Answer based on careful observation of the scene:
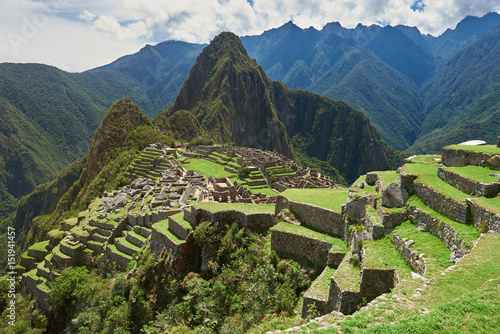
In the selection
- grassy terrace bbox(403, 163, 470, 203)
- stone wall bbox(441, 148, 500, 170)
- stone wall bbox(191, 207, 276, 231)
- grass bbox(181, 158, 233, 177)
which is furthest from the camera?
grass bbox(181, 158, 233, 177)

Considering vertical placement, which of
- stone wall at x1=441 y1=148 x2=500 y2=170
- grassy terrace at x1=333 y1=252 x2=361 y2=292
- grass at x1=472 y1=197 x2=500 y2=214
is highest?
stone wall at x1=441 y1=148 x2=500 y2=170

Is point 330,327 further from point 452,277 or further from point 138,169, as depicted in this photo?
point 138,169

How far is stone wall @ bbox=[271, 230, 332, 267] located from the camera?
10.2m

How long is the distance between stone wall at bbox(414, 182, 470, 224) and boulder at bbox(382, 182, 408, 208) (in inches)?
16.7

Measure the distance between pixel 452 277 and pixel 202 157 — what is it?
6688cm

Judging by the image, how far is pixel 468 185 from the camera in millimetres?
7254

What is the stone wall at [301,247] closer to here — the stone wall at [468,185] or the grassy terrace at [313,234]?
the grassy terrace at [313,234]

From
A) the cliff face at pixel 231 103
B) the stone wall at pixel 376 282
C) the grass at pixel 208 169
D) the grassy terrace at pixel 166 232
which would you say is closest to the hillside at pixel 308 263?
the stone wall at pixel 376 282

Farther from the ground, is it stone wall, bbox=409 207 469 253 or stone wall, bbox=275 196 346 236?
stone wall, bbox=409 207 469 253

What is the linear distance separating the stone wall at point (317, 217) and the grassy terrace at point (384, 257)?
8.95ft

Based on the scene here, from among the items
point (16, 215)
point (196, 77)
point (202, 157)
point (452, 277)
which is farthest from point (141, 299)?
point (196, 77)

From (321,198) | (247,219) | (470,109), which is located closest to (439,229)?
(321,198)

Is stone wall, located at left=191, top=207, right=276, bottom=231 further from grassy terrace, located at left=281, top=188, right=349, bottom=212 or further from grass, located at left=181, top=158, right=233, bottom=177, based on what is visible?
grass, located at left=181, top=158, right=233, bottom=177

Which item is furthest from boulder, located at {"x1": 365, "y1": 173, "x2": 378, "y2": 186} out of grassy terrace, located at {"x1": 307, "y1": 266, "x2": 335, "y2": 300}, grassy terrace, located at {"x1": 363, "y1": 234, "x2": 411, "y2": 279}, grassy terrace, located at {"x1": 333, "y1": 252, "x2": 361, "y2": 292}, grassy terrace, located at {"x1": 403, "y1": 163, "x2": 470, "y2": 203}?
grassy terrace, located at {"x1": 333, "y1": 252, "x2": 361, "y2": 292}
